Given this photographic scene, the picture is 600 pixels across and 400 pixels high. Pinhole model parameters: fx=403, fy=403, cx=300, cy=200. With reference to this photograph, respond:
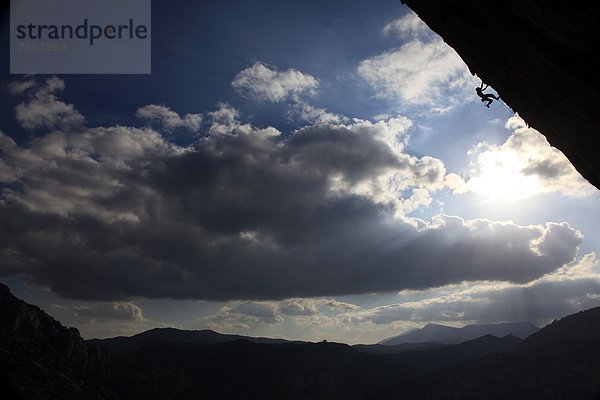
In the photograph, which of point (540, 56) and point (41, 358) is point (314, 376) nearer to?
point (41, 358)

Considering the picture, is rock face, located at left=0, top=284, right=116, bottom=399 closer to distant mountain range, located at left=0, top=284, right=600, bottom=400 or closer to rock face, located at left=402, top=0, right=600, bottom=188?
distant mountain range, located at left=0, top=284, right=600, bottom=400

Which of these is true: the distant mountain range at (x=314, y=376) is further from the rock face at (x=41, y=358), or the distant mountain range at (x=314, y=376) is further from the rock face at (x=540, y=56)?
the rock face at (x=540, y=56)

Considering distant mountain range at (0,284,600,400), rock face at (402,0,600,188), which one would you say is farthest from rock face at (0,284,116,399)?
rock face at (402,0,600,188)

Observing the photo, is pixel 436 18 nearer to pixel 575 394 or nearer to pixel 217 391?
pixel 575 394

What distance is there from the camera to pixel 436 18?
760 inches

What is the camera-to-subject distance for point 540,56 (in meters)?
15.3

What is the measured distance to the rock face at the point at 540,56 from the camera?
12.6m

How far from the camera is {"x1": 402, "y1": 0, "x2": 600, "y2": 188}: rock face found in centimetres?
1265


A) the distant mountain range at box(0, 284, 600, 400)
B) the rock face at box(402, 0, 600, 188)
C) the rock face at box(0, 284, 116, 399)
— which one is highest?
the rock face at box(402, 0, 600, 188)

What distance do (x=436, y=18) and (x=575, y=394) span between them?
7236 inches

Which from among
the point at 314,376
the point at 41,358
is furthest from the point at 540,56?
the point at 314,376

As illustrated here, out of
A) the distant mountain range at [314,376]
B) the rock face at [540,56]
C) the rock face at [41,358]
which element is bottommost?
the distant mountain range at [314,376]

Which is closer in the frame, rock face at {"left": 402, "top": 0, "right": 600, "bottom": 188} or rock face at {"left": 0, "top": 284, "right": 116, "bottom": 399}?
rock face at {"left": 402, "top": 0, "right": 600, "bottom": 188}

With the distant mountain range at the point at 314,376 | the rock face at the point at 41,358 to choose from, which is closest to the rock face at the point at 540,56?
the rock face at the point at 41,358
